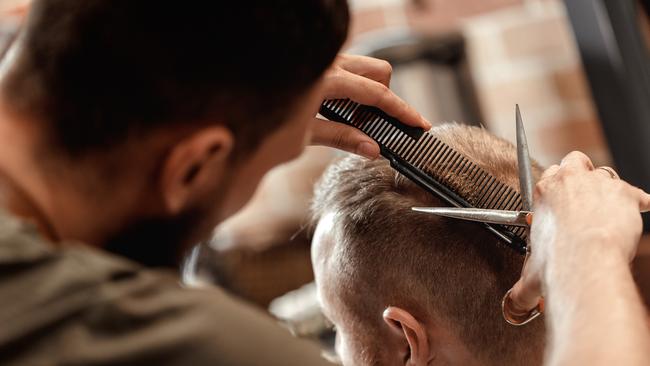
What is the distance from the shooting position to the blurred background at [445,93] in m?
2.59

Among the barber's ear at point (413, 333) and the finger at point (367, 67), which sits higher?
the finger at point (367, 67)

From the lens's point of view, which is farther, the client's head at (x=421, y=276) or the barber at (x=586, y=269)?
the client's head at (x=421, y=276)

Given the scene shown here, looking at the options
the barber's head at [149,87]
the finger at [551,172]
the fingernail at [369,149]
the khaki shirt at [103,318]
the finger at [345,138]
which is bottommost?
the finger at [551,172]

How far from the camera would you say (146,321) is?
0.60 m

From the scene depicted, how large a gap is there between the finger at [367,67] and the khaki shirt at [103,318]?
51cm

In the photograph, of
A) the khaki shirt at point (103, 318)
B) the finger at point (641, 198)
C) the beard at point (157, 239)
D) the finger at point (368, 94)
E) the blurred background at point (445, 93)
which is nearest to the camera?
the khaki shirt at point (103, 318)

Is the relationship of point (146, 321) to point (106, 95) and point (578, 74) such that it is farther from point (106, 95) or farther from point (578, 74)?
point (578, 74)

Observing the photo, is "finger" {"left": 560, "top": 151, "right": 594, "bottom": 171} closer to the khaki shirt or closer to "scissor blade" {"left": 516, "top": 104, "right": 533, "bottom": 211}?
"scissor blade" {"left": 516, "top": 104, "right": 533, "bottom": 211}

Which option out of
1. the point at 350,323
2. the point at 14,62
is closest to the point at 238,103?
the point at 14,62

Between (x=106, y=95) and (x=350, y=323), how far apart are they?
22.3 inches

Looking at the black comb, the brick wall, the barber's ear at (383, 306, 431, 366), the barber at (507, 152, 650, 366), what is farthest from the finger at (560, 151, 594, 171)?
the brick wall

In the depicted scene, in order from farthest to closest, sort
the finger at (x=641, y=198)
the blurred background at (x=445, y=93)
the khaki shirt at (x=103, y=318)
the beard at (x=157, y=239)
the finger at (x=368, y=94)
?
the blurred background at (x=445, y=93) → the finger at (x=368, y=94) → the finger at (x=641, y=198) → the beard at (x=157, y=239) → the khaki shirt at (x=103, y=318)

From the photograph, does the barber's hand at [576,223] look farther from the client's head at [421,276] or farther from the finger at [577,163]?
the client's head at [421,276]

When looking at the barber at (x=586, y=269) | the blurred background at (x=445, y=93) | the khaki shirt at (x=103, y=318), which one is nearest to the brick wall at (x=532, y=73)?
the blurred background at (x=445, y=93)
